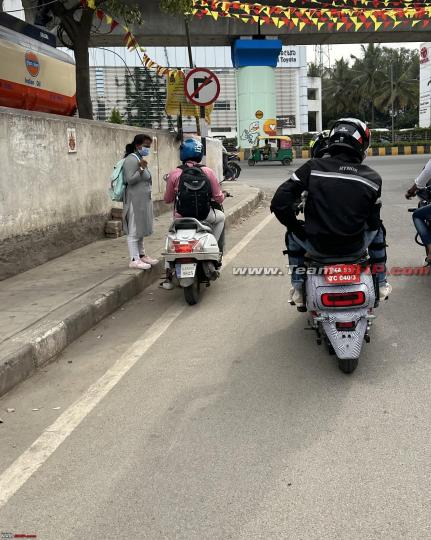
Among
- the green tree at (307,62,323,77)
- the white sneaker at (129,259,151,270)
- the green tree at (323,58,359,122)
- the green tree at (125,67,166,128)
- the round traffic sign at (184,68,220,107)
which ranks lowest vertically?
the white sneaker at (129,259,151,270)

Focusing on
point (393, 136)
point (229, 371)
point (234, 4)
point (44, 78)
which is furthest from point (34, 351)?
point (393, 136)

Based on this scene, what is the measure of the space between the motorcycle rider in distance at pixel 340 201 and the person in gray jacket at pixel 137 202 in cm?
317

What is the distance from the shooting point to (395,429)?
3.25m

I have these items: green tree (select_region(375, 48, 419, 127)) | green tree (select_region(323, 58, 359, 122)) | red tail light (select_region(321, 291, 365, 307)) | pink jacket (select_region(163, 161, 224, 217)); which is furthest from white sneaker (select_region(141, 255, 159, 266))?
green tree (select_region(323, 58, 359, 122))

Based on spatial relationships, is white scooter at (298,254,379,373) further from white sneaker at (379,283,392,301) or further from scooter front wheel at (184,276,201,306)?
scooter front wheel at (184,276,201,306)

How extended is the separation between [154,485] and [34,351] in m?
2.01

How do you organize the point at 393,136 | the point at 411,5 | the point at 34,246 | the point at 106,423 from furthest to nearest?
the point at 393,136 < the point at 411,5 < the point at 34,246 < the point at 106,423

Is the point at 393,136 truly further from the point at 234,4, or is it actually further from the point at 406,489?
the point at 406,489

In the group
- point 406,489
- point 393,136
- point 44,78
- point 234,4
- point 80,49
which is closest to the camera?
point 406,489

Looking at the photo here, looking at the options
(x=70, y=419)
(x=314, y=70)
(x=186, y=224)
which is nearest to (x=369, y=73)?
(x=314, y=70)

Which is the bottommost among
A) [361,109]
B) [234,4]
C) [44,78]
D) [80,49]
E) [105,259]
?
[105,259]

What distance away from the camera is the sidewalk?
4418mm

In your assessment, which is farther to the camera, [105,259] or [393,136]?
[393,136]

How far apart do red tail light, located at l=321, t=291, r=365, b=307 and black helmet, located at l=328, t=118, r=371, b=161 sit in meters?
1.05
